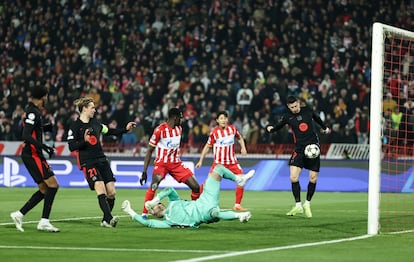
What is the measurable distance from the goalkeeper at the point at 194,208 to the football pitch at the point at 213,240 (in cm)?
24

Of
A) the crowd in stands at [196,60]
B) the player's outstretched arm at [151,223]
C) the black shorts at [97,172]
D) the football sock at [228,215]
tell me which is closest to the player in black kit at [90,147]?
the black shorts at [97,172]

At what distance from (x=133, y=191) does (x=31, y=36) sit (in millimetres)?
15019

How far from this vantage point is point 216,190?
576 inches

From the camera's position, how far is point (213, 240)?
1321cm

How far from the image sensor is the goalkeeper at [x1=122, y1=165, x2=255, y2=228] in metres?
14.6

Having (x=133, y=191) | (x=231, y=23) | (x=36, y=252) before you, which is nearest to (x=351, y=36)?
(x=231, y=23)

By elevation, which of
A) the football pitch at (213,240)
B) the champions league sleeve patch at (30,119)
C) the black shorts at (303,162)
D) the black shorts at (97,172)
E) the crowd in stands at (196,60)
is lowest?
the football pitch at (213,240)

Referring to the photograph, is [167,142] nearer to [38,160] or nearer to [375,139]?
[38,160]

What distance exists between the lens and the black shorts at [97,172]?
619 inches

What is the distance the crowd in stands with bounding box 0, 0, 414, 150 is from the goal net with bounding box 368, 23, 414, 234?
1.48 ft

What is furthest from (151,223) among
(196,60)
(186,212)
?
(196,60)

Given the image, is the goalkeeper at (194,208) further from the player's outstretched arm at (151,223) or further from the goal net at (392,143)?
the goal net at (392,143)

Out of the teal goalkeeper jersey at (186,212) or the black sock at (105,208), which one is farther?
the black sock at (105,208)

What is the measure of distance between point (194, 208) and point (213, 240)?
1762 mm
